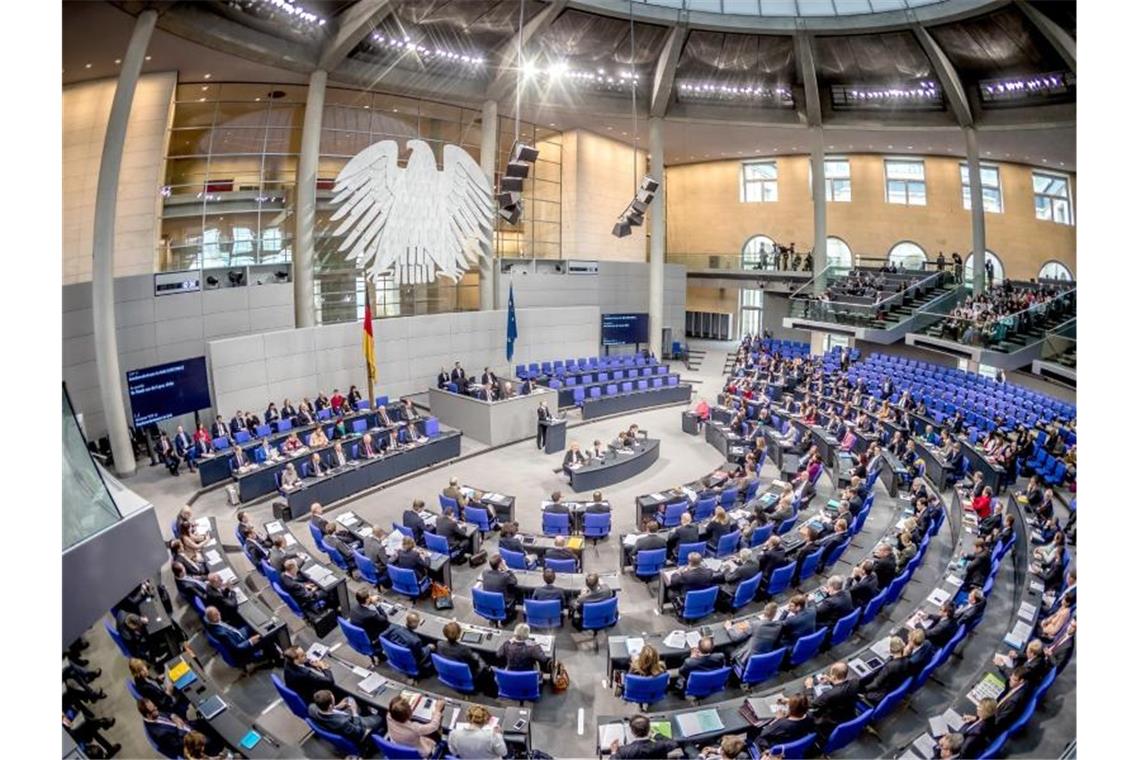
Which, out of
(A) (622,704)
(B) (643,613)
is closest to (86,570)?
(A) (622,704)

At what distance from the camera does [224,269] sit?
53.6ft

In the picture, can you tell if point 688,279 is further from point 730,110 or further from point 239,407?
point 239,407

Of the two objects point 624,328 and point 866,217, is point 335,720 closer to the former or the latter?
point 624,328

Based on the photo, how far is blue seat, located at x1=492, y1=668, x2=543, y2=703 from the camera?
6102mm

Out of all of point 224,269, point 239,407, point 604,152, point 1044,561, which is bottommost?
point 1044,561

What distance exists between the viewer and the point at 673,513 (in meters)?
10.6

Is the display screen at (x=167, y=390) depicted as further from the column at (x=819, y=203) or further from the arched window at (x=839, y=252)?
the arched window at (x=839, y=252)

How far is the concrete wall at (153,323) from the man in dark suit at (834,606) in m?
15.3

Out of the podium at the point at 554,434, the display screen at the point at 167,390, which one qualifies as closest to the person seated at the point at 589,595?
the podium at the point at 554,434

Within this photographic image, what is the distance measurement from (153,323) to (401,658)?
1246 cm

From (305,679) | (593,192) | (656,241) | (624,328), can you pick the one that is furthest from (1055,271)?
(305,679)

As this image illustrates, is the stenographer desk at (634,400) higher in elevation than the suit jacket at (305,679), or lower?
higher

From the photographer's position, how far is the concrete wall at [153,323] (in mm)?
13484
